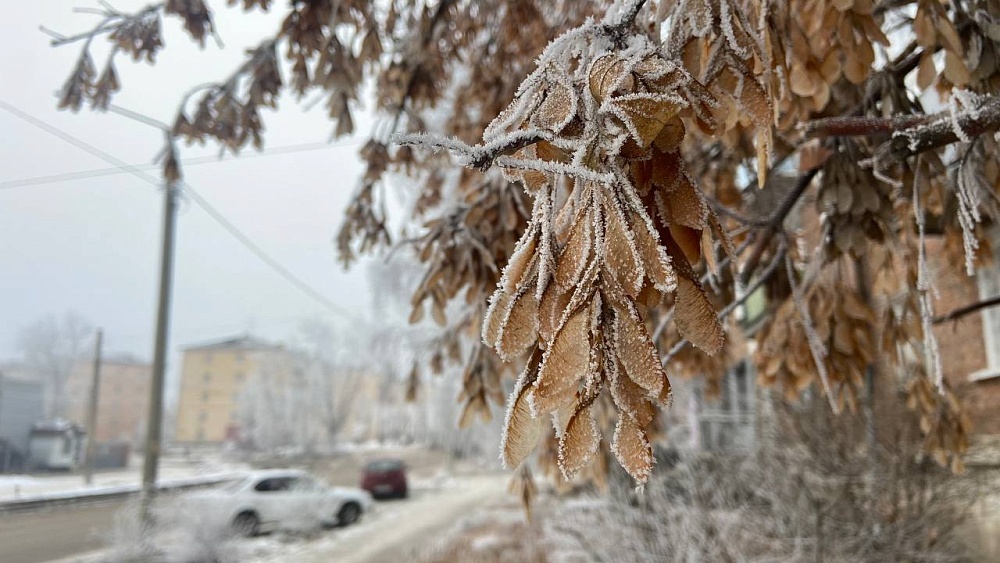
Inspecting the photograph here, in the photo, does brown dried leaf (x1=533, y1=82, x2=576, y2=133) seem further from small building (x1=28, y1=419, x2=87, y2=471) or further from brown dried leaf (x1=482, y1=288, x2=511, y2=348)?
small building (x1=28, y1=419, x2=87, y2=471)

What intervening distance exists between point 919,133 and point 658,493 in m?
4.48

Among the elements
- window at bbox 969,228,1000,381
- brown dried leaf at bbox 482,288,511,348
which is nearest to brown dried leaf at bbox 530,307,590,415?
brown dried leaf at bbox 482,288,511,348

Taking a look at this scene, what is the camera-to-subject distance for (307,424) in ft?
97.0

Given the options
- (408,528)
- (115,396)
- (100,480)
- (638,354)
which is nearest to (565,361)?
(638,354)

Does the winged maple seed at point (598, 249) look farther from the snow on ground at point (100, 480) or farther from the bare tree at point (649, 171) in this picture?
the snow on ground at point (100, 480)

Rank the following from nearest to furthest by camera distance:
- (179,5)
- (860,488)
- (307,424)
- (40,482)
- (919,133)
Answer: (919,133) → (179,5) → (860,488) → (40,482) → (307,424)

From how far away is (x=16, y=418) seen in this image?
207 inches

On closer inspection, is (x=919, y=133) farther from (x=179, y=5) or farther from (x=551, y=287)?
(x=179, y=5)

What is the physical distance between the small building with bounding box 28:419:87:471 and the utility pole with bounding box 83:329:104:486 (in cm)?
77

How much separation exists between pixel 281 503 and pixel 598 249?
13572mm

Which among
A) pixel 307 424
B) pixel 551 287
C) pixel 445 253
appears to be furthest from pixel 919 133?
pixel 307 424

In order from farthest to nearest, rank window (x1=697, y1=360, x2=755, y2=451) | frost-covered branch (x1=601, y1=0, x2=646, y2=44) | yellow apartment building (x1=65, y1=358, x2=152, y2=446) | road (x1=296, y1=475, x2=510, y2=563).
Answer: road (x1=296, y1=475, x2=510, y2=563), yellow apartment building (x1=65, y1=358, x2=152, y2=446), window (x1=697, y1=360, x2=755, y2=451), frost-covered branch (x1=601, y1=0, x2=646, y2=44)

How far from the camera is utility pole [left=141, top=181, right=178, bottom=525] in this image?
841cm

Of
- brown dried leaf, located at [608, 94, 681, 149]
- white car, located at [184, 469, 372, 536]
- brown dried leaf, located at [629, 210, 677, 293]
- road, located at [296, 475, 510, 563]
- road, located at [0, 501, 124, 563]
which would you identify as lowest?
road, located at [296, 475, 510, 563]
